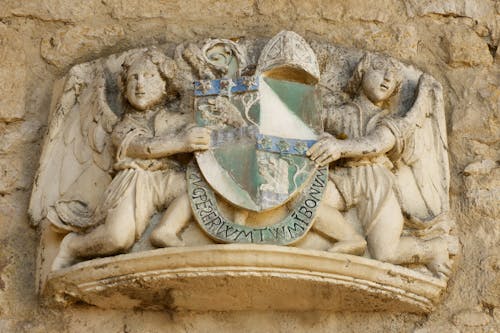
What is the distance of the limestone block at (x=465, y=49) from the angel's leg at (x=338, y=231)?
959 mm

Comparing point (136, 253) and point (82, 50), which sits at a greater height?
point (82, 50)

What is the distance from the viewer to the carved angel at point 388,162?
410 cm

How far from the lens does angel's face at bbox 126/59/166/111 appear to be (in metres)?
4.28

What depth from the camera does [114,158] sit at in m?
4.25

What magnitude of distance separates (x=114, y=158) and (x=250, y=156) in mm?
514

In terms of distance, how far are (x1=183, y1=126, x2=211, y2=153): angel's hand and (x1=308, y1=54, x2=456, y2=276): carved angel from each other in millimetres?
352

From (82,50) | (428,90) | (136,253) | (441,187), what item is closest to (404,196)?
(441,187)

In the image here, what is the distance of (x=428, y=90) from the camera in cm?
447

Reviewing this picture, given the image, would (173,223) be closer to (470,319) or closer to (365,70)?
(365,70)

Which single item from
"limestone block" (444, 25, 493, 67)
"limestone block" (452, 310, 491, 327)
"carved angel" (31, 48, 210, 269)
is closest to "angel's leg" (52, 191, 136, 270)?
"carved angel" (31, 48, 210, 269)

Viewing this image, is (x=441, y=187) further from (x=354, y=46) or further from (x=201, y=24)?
(x=201, y=24)

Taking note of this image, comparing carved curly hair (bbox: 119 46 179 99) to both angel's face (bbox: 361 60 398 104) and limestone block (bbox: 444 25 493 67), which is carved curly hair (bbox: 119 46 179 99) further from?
limestone block (bbox: 444 25 493 67)

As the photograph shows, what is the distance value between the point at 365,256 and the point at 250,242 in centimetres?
42

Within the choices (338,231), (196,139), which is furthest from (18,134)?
(338,231)
